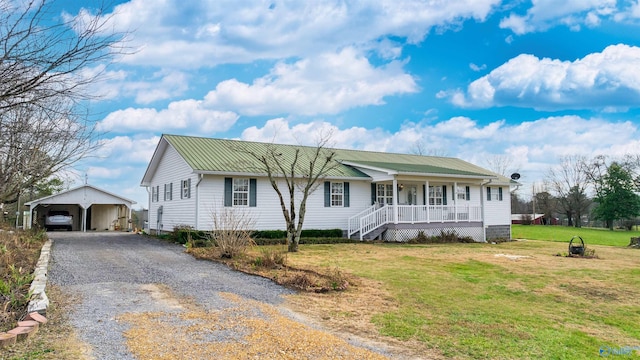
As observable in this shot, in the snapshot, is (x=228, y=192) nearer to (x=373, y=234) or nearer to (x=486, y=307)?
(x=373, y=234)

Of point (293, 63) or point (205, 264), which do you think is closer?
point (205, 264)

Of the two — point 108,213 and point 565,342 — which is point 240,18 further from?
point 108,213

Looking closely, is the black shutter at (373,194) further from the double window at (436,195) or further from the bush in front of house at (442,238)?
the double window at (436,195)

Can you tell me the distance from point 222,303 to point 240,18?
726 cm

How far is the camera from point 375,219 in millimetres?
20781

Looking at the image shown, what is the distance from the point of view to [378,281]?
975 centimetres

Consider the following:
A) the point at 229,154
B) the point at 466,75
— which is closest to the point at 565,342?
the point at 466,75

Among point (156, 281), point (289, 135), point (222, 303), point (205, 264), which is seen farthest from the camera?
point (289, 135)

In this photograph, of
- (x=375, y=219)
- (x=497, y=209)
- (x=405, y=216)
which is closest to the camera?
(x=375, y=219)

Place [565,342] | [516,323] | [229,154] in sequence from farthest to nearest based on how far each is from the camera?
[229,154], [516,323], [565,342]

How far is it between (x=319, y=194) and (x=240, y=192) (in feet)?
12.5

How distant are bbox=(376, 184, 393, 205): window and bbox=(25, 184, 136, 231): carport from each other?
1622 cm

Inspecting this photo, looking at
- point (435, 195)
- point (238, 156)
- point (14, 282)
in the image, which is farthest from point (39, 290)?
point (435, 195)

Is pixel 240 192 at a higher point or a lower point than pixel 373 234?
higher
